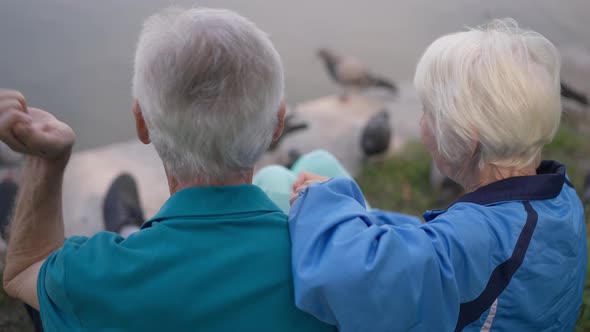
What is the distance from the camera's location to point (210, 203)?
3.43 feet

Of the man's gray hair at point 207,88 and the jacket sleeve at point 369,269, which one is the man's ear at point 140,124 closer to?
the man's gray hair at point 207,88

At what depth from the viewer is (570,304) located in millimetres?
1315

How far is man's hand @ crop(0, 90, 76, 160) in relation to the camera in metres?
1.09

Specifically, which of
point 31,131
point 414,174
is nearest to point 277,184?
point 31,131

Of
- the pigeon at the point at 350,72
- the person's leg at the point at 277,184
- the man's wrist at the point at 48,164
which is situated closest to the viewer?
the man's wrist at the point at 48,164

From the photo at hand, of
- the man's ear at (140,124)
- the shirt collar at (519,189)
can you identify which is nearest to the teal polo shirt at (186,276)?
the man's ear at (140,124)

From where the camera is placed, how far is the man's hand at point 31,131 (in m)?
1.09

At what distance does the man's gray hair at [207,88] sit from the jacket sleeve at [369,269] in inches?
7.8

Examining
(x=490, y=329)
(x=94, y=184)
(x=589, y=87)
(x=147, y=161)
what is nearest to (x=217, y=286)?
(x=490, y=329)

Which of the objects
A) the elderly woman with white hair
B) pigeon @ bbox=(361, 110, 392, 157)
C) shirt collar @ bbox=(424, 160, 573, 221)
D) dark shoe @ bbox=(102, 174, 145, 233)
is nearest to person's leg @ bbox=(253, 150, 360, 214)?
the elderly woman with white hair

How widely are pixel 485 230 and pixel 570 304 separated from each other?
0.41 m

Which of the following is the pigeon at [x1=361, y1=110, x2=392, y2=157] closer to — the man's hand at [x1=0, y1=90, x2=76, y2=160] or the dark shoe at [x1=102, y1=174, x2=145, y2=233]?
the dark shoe at [x1=102, y1=174, x2=145, y2=233]

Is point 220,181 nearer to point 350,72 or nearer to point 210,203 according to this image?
point 210,203

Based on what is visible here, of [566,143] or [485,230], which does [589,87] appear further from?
[485,230]
